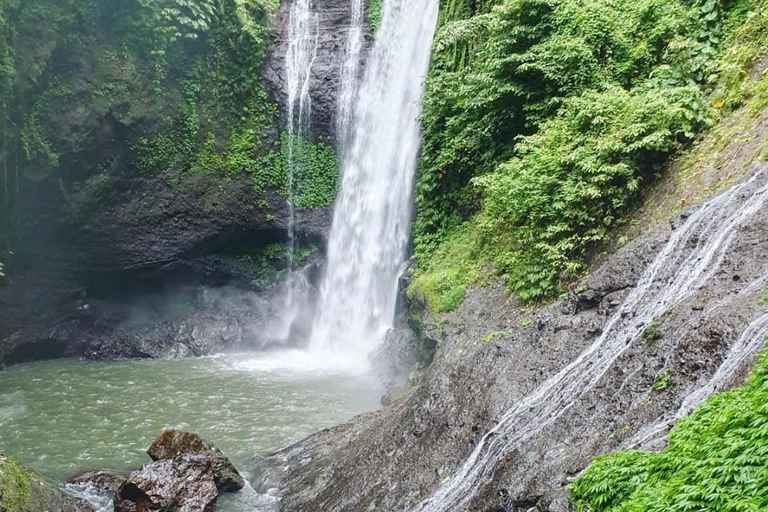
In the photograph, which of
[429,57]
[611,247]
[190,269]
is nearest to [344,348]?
[190,269]

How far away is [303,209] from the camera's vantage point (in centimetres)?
1689

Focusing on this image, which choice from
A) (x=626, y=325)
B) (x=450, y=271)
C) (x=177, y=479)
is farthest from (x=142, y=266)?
(x=626, y=325)

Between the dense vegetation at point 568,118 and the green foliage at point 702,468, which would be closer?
the green foliage at point 702,468

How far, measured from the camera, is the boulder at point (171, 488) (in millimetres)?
6902

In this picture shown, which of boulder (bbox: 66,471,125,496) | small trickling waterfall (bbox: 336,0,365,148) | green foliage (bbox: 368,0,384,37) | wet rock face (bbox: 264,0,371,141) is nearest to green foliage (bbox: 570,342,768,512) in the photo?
boulder (bbox: 66,471,125,496)

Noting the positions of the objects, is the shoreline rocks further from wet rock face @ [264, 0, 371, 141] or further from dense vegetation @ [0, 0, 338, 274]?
wet rock face @ [264, 0, 371, 141]

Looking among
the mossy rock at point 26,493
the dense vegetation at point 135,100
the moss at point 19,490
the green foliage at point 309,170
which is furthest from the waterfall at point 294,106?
the moss at point 19,490

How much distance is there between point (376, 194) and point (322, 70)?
13.5ft

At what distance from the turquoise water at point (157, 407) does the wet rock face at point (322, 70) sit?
6892mm

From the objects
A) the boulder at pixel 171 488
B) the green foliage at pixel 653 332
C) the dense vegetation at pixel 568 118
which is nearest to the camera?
the green foliage at pixel 653 332

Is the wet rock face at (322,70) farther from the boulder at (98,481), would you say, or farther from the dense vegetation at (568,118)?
the boulder at (98,481)

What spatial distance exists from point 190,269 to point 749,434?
1511 centimetres

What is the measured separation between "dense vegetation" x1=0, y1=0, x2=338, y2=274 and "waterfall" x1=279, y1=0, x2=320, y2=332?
11.2 inches

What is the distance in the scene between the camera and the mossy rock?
18.5 ft
